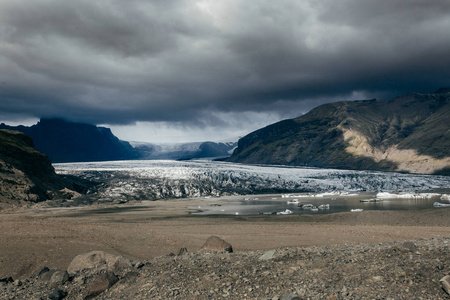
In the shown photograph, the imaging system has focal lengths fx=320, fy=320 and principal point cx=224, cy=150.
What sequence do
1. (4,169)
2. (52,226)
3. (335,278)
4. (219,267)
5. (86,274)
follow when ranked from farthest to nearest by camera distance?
(4,169)
(52,226)
(86,274)
(219,267)
(335,278)

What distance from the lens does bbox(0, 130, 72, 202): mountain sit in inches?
1445

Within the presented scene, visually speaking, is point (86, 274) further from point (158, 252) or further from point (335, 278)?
point (335, 278)

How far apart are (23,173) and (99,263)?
3688 cm

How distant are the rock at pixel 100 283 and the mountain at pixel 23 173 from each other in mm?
31853

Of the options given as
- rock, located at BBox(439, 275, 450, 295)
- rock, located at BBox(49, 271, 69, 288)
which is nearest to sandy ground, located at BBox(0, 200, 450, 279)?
rock, located at BBox(49, 271, 69, 288)

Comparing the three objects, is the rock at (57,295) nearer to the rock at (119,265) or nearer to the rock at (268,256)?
the rock at (119,265)

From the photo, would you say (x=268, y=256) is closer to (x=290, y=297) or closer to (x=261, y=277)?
(x=261, y=277)

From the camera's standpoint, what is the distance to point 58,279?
9.21m

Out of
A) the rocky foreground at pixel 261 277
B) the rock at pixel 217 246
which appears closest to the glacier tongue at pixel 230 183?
the rock at pixel 217 246

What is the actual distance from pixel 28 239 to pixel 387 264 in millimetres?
16373

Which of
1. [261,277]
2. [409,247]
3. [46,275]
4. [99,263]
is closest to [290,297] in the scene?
[261,277]

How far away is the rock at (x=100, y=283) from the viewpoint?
27.3 ft

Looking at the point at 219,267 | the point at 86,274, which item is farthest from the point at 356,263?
the point at 86,274

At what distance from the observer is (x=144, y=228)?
21188 mm
